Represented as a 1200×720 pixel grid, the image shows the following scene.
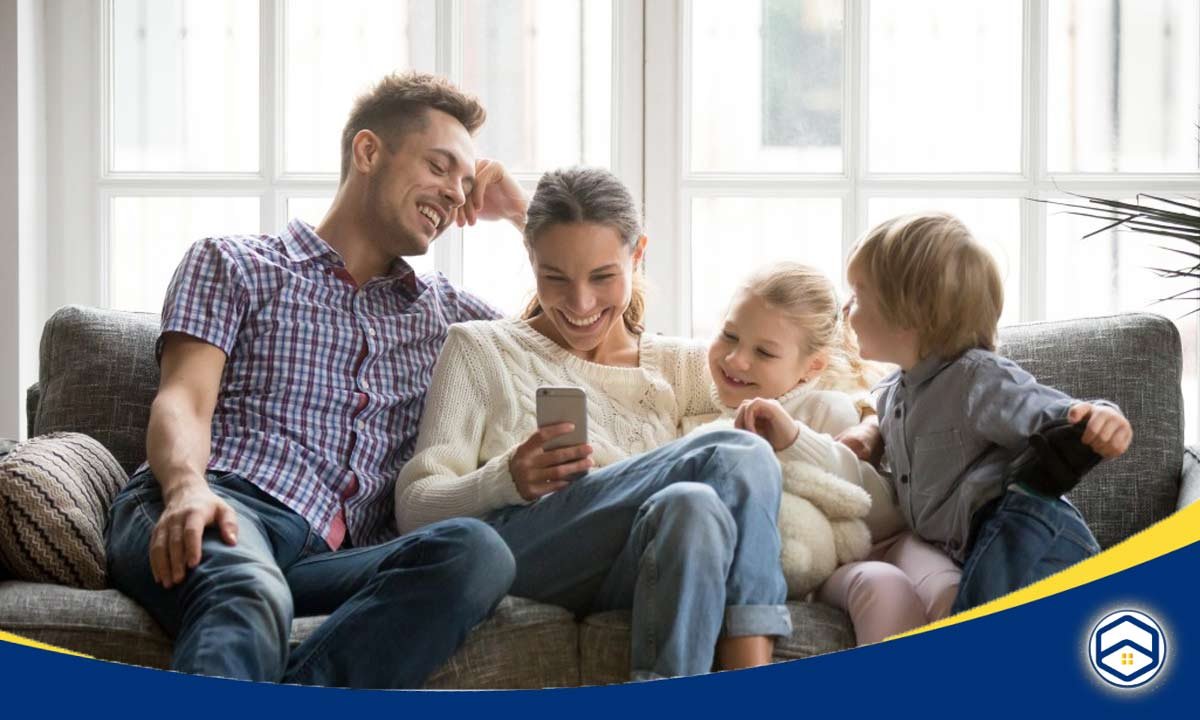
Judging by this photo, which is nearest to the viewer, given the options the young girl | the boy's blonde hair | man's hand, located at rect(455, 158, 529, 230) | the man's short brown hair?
the young girl

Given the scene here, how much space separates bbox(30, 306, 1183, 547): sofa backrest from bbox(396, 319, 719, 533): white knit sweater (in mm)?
545

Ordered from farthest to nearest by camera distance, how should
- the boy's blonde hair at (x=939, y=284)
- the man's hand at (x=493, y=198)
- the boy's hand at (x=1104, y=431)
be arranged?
the man's hand at (x=493, y=198)
the boy's blonde hair at (x=939, y=284)
the boy's hand at (x=1104, y=431)

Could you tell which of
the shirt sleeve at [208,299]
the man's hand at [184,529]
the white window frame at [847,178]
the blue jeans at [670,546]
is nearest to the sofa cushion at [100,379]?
the shirt sleeve at [208,299]

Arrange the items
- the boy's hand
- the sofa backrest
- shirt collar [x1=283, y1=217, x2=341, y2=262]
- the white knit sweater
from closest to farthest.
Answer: the boy's hand
the white knit sweater
the sofa backrest
shirt collar [x1=283, y1=217, x2=341, y2=262]

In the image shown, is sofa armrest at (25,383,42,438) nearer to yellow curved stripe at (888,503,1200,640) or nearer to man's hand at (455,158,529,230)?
man's hand at (455,158,529,230)

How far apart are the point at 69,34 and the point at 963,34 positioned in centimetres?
207

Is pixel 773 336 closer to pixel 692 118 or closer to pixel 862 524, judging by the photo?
pixel 862 524

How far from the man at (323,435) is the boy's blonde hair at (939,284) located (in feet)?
2.32

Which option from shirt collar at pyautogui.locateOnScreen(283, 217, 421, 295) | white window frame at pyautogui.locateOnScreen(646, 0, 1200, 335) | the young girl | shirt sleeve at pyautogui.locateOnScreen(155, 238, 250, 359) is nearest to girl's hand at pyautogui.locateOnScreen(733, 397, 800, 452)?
the young girl

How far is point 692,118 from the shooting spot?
3092 millimetres

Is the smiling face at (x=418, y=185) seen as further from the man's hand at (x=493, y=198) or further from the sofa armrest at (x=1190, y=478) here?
the sofa armrest at (x=1190, y=478)

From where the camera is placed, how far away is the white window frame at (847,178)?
304cm

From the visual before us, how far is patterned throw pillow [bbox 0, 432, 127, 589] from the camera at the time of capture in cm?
181

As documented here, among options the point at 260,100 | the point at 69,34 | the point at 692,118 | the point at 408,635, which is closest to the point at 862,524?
the point at 408,635
